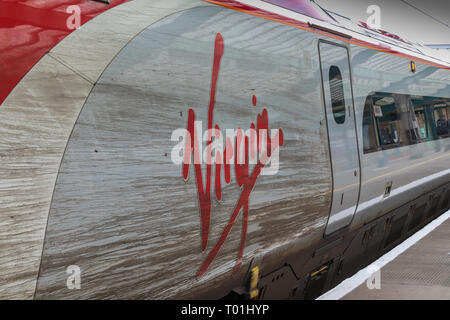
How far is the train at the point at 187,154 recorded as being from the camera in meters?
1.69

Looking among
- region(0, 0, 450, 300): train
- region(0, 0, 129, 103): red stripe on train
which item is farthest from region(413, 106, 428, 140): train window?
region(0, 0, 129, 103): red stripe on train

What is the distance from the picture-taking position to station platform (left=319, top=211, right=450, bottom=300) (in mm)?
3266

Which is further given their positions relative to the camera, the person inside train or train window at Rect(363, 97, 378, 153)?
the person inside train

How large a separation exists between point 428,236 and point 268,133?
2853 mm

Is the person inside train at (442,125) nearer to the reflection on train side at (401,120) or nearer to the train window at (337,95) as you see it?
the reflection on train side at (401,120)

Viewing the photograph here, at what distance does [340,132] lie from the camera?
3607 millimetres

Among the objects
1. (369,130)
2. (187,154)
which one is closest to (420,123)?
(369,130)

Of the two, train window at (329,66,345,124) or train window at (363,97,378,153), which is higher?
train window at (329,66,345,124)

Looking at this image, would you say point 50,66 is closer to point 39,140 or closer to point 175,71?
point 39,140

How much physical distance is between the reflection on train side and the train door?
35 cm

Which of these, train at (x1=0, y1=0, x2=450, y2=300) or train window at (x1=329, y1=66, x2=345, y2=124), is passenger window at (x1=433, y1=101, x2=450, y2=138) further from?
train window at (x1=329, y1=66, x2=345, y2=124)

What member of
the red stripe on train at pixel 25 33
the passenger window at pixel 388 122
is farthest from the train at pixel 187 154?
the passenger window at pixel 388 122

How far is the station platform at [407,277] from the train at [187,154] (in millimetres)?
363

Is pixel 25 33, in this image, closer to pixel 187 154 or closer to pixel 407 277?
pixel 187 154
